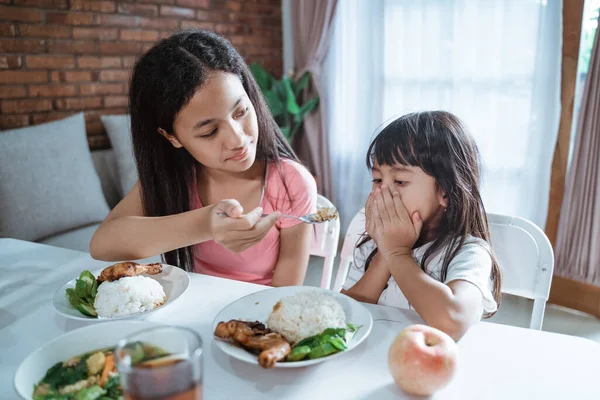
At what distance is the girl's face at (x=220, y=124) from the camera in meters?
1.13

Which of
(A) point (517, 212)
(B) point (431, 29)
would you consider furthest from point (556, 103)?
(B) point (431, 29)

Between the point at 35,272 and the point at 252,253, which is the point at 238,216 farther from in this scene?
the point at 35,272

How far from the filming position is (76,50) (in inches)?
107

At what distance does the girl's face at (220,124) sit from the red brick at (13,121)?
69.1 inches

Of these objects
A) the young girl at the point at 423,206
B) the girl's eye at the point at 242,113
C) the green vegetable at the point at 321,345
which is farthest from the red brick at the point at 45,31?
the green vegetable at the point at 321,345

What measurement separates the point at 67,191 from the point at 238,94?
162cm

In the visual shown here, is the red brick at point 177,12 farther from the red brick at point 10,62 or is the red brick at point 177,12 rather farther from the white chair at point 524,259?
the white chair at point 524,259

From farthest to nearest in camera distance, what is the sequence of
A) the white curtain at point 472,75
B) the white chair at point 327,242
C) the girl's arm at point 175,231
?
the white curtain at point 472,75 < the white chair at point 327,242 < the girl's arm at point 175,231

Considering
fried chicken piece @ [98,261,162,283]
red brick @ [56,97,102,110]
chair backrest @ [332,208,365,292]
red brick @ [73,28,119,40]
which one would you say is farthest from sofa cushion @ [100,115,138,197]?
fried chicken piece @ [98,261,162,283]

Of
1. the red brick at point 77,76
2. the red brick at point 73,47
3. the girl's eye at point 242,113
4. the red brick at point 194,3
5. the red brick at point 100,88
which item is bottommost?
the red brick at point 100,88

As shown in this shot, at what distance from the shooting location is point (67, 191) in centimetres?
243

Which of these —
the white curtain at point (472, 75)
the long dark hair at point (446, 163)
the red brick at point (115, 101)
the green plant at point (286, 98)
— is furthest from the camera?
the green plant at point (286, 98)

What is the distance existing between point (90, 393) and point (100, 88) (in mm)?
2575

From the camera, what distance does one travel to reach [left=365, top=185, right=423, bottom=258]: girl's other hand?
107cm
